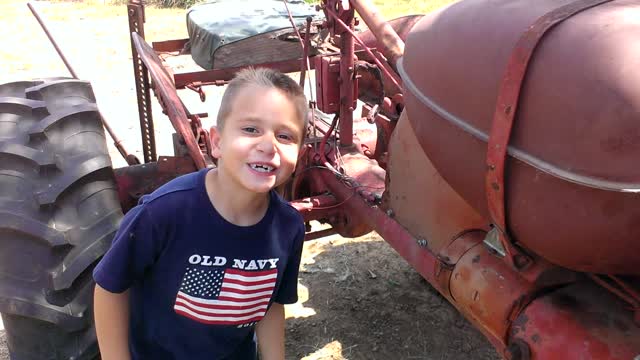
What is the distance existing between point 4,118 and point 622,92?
7.11 ft

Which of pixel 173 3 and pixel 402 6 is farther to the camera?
pixel 173 3

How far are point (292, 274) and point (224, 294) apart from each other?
0.20m

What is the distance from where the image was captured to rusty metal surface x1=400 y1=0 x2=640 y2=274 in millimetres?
1108

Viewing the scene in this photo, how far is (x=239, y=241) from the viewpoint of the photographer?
5.00ft

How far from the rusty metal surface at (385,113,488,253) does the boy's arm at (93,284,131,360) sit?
90 cm

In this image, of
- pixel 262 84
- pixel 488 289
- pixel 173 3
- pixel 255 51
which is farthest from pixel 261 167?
pixel 173 3

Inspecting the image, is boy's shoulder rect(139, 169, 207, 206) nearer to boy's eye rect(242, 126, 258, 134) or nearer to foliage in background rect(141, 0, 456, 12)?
boy's eye rect(242, 126, 258, 134)

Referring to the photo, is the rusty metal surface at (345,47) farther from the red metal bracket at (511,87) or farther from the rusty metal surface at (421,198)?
the red metal bracket at (511,87)

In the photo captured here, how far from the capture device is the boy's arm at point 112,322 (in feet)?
4.86

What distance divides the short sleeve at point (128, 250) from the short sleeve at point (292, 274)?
36 centimetres

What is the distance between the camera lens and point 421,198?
6.64 feet

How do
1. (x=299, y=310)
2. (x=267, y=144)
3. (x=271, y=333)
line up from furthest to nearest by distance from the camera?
(x=299, y=310), (x=271, y=333), (x=267, y=144)

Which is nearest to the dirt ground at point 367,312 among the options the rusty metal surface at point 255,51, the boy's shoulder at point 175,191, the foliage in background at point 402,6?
the rusty metal surface at point 255,51

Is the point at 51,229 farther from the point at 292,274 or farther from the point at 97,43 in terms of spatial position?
the point at 97,43
